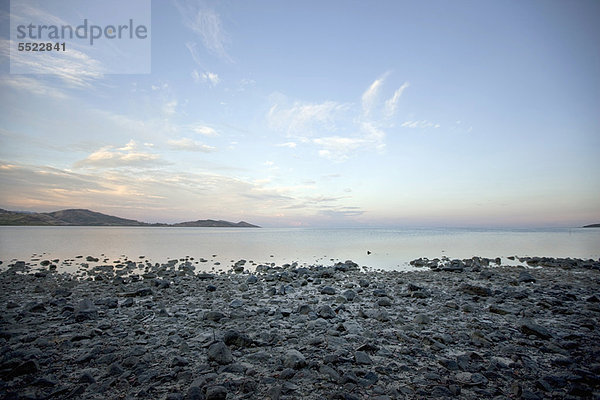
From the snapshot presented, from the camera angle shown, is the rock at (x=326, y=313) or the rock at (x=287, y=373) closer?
the rock at (x=287, y=373)

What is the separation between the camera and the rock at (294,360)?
557 cm

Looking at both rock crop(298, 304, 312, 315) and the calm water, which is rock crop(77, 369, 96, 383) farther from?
the calm water

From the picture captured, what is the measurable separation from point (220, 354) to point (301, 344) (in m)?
2.01

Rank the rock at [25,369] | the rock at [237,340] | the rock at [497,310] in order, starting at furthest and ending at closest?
the rock at [497,310], the rock at [237,340], the rock at [25,369]

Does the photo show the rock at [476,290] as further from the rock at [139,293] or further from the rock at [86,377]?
the rock at [139,293]

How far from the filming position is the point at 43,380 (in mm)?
4938

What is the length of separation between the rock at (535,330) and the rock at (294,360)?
6.35 m

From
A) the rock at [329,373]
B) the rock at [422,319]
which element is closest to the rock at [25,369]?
the rock at [329,373]

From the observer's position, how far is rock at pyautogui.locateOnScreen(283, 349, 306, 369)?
219 inches

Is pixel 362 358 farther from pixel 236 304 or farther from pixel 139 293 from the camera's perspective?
pixel 139 293

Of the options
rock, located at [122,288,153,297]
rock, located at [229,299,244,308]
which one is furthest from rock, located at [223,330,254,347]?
rock, located at [122,288,153,297]

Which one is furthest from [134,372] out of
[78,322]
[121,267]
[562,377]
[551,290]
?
[121,267]

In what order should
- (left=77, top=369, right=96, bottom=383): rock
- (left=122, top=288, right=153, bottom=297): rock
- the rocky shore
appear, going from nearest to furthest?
the rocky shore < (left=77, top=369, right=96, bottom=383): rock < (left=122, top=288, right=153, bottom=297): rock

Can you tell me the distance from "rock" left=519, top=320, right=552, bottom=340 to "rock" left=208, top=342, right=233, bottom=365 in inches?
310
